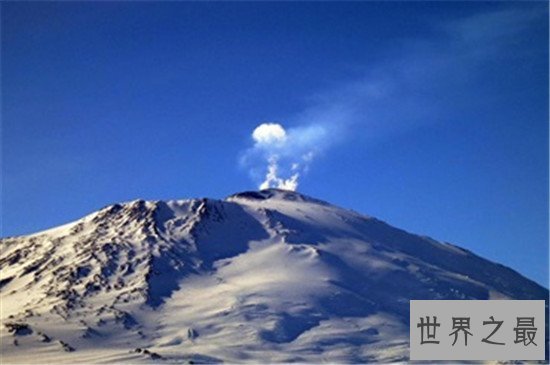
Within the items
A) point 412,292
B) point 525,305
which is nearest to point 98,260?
point 412,292

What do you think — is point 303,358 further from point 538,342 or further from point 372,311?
point 538,342

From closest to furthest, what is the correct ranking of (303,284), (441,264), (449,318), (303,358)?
(449,318) < (303,358) < (303,284) < (441,264)

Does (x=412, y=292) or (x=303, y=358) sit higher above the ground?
(x=412, y=292)

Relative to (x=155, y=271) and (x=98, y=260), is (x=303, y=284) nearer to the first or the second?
(x=155, y=271)

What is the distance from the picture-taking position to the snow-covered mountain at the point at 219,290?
135 metres

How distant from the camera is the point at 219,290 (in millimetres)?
161250

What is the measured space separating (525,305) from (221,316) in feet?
327

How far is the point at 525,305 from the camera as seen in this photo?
2109 inches

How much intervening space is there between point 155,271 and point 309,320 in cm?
4104

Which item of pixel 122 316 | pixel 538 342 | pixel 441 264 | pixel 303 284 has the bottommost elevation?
pixel 538 342

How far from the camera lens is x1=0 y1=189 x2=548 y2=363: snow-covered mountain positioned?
135375 mm

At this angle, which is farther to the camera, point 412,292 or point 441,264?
point 441,264

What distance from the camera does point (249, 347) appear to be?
439ft

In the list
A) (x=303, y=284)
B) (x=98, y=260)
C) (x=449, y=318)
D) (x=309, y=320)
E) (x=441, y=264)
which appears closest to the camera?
(x=449, y=318)
